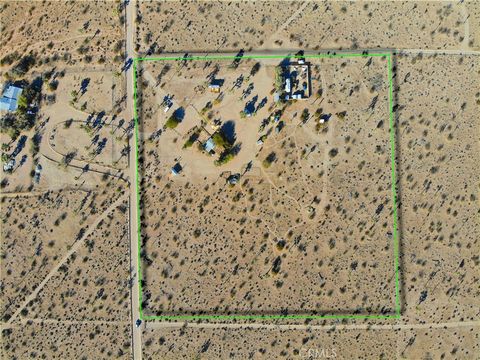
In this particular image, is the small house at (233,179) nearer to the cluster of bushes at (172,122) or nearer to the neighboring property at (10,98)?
the cluster of bushes at (172,122)

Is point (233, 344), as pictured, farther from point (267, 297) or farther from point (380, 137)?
point (380, 137)

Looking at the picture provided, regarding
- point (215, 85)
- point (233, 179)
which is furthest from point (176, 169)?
point (215, 85)

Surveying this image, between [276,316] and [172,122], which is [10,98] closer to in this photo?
[172,122]

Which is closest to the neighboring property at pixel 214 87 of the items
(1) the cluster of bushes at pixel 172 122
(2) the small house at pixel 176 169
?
(1) the cluster of bushes at pixel 172 122

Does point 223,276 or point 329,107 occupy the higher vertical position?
point 329,107

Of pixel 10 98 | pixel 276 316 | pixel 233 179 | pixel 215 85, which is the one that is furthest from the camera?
pixel 10 98

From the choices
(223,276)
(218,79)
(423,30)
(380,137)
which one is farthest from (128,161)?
(423,30)
